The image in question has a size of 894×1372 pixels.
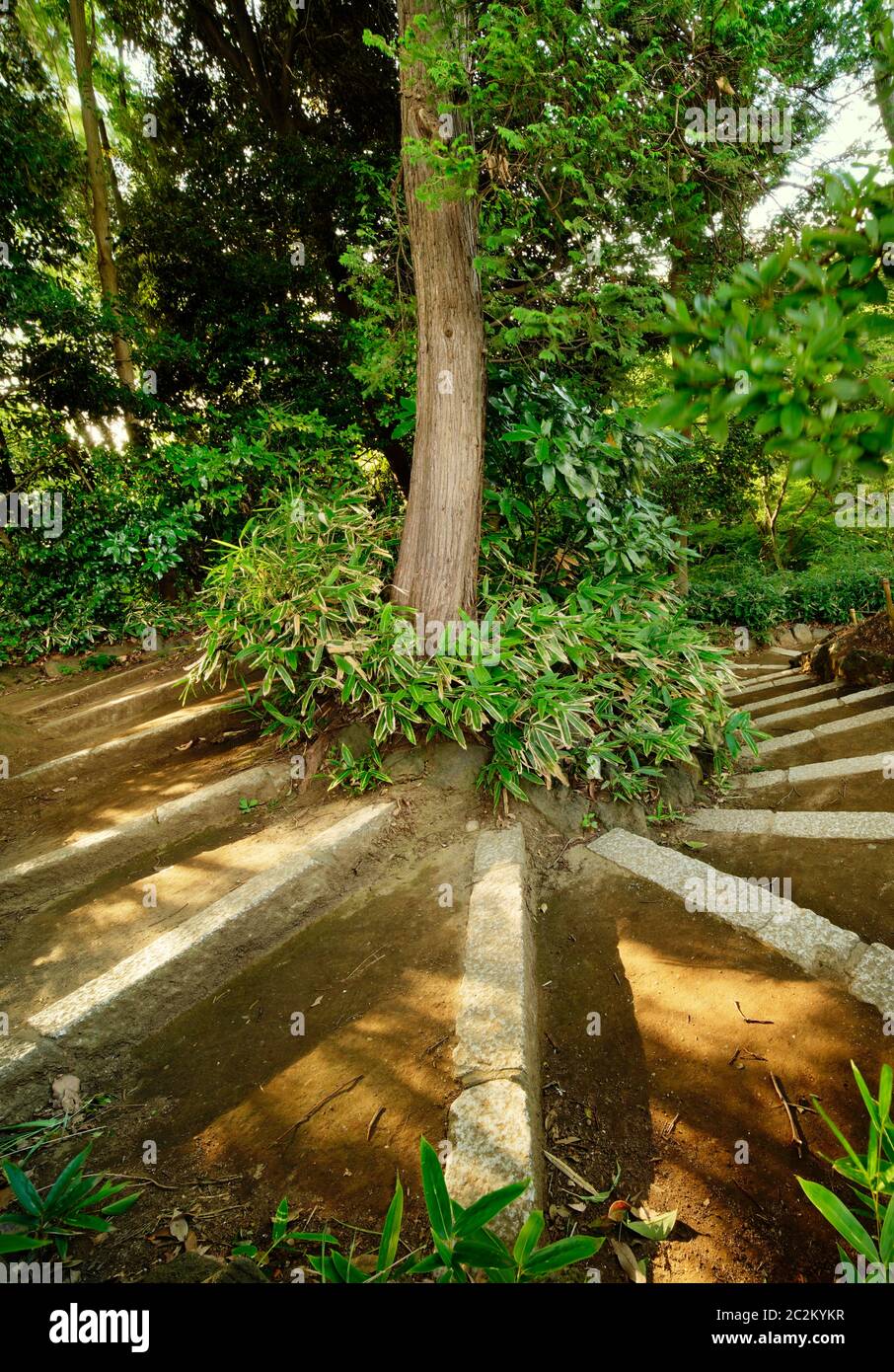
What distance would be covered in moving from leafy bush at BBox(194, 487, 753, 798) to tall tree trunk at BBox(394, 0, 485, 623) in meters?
0.22

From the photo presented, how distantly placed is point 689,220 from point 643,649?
97.4 inches

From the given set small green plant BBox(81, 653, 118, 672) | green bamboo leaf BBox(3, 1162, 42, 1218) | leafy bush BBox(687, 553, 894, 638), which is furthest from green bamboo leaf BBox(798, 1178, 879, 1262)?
leafy bush BBox(687, 553, 894, 638)

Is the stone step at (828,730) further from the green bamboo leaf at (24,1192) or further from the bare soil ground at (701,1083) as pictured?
the green bamboo leaf at (24,1192)

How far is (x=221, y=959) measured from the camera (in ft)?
6.44

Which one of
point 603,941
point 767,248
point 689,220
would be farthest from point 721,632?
point 603,941

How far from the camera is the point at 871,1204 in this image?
1.02 meters

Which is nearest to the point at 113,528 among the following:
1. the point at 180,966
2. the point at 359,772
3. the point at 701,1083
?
the point at 359,772

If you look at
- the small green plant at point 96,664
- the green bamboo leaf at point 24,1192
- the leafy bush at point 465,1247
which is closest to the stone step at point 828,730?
the leafy bush at point 465,1247

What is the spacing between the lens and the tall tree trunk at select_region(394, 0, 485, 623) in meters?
3.05

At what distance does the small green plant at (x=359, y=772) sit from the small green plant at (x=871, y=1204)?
85.5 inches

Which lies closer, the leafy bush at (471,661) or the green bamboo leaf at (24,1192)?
the green bamboo leaf at (24,1192)

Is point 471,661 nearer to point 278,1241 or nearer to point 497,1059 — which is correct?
point 497,1059

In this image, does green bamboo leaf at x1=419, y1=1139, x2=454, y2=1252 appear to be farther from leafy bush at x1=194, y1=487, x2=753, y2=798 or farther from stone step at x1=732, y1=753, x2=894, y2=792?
stone step at x1=732, y1=753, x2=894, y2=792

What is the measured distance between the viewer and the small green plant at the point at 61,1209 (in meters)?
1.15
